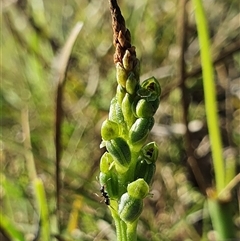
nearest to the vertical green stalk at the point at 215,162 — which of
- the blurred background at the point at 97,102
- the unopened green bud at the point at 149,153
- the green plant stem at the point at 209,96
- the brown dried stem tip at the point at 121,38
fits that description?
the green plant stem at the point at 209,96

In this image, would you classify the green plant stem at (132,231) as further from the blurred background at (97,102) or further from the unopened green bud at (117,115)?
the blurred background at (97,102)

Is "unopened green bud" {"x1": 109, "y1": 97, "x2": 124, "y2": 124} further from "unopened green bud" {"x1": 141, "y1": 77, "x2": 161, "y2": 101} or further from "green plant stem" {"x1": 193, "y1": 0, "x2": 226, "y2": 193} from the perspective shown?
"green plant stem" {"x1": 193, "y1": 0, "x2": 226, "y2": 193}

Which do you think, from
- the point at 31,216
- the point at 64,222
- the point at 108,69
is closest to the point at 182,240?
the point at 64,222

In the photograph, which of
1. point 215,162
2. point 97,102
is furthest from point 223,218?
point 97,102

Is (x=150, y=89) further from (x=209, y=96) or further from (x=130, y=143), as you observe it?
(x=209, y=96)

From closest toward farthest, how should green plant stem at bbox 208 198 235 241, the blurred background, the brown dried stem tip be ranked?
the brown dried stem tip < green plant stem at bbox 208 198 235 241 < the blurred background

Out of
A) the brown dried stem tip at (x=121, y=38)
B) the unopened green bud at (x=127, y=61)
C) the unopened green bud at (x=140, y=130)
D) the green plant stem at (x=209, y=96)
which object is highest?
the green plant stem at (x=209, y=96)

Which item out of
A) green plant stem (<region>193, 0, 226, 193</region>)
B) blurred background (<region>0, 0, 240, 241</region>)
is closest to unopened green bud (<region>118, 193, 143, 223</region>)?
green plant stem (<region>193, 0, 226, 193</region>)
